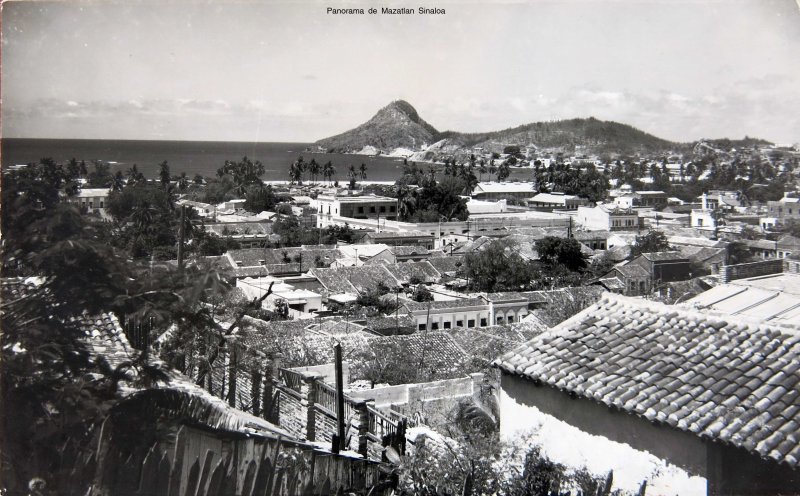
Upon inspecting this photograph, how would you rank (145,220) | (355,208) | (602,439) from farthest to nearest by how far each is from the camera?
(355,208) → (145,220) → (602,439)

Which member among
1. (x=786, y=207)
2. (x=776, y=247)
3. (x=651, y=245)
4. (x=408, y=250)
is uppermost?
(x=786, y=207)

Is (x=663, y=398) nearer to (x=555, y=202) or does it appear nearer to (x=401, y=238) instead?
(x=401, y=238)

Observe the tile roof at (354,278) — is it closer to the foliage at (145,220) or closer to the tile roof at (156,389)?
the foliage at (145,220)

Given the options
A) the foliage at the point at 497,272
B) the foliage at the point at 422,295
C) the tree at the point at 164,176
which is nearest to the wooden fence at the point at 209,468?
the foliage at the point at 422,295

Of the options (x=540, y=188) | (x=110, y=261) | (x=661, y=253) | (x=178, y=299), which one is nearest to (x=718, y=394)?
(x=178, y=299)

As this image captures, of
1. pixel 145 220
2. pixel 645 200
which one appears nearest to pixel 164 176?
pixel 145 220

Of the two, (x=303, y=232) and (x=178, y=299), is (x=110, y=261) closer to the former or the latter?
(x=178, y=299)
